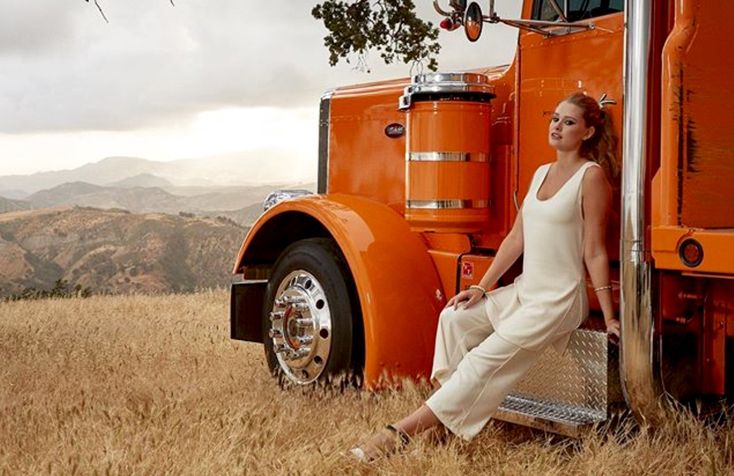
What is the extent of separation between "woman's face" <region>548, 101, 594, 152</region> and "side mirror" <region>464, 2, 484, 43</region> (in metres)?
0.43

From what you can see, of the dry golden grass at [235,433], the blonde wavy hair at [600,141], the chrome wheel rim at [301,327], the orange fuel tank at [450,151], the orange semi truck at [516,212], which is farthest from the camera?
the chrome wheel rim at [301,327]

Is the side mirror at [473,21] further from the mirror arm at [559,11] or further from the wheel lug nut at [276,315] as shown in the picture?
the wheel lug nut at [276,315]

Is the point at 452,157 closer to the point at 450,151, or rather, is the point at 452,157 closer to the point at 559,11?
the point at 450,151

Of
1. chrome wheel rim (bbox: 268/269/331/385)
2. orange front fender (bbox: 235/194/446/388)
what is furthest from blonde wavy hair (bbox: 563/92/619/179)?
chrome wheel rim (bbox: 268/269/331/385)

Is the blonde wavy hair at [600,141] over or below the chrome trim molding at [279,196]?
over

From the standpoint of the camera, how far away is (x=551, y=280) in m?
4.52

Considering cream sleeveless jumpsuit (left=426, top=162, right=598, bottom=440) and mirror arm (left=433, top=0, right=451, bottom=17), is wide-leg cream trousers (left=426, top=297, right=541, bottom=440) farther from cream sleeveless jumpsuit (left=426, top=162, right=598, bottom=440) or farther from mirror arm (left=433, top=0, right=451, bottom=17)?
Answer: mirror arm (left=433, top=0, right=451, bottom=17)

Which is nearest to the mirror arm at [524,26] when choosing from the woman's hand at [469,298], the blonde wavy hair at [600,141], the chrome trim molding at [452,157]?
the blonde wavy hair at [600,141]

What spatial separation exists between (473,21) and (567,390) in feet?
4.85

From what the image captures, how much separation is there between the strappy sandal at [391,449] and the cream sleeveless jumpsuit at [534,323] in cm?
16

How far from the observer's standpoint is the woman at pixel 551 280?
4.45 m

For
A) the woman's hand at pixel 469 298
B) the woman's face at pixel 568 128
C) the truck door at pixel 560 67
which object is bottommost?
the woman's hand at pixel 469 298

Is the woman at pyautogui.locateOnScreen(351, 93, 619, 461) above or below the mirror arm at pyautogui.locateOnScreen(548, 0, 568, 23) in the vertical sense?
below

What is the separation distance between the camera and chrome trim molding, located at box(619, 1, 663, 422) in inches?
159
